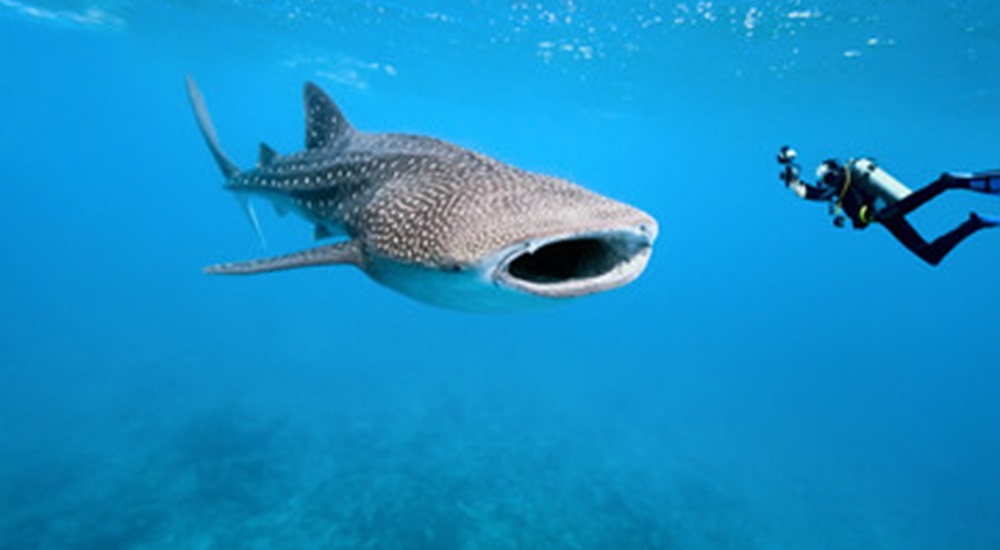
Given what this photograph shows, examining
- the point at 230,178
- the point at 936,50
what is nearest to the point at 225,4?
the point at 230,178

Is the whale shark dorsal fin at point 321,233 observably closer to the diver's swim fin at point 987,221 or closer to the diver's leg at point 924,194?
the diver's leg at point 924,194

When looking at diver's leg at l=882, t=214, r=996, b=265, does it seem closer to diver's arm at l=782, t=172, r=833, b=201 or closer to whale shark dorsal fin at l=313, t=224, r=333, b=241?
diver's arm at l=782, t=172, r=833, b=201

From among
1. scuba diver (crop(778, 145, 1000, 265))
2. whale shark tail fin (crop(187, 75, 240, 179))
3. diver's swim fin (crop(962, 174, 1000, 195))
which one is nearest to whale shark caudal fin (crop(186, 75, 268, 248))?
whale shark tail fin (crop(187, 75, 240, 179))

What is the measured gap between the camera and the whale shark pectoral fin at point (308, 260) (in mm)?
3443

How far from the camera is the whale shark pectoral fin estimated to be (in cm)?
344

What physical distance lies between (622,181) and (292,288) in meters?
91.8

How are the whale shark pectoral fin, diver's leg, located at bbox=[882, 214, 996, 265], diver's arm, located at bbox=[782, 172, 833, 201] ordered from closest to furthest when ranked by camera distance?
the whale shark pectoral fin
diver's leg, located at bbox=[882, 214, 996, 265]
diver's arm, located at bbox=[782, 172, 833, 201]

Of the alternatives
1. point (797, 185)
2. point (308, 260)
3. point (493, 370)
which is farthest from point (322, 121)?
point (493, 370)

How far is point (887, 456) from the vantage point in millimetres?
25531

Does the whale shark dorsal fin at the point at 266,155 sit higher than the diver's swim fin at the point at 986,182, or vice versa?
the whale shark dorsal fin at the point at 266,155

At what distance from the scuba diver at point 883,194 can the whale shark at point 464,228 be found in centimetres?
414

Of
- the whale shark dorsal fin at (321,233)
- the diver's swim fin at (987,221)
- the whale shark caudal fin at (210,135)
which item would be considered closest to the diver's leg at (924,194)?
the diver's swim fin at (987,221)

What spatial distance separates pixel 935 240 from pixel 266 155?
23.3 ft

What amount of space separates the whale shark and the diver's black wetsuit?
4228mm
